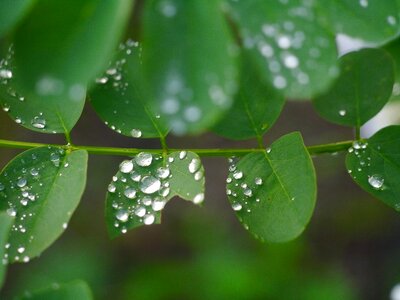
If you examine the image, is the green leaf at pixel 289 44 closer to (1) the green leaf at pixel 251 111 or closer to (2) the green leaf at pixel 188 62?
(2) the green leaf at pixel 188 62

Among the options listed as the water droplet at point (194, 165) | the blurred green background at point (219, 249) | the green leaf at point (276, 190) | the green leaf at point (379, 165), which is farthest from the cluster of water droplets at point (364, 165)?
the blurred green background at point (219, 249)

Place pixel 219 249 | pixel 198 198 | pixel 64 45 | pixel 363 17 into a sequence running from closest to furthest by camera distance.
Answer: pixel 64 45, pixel 363 17, pixel 198 198, pixel 219 249

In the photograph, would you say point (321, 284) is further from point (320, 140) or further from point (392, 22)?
point (392, 22)

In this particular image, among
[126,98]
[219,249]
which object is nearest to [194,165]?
[126,98]

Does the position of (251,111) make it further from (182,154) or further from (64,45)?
(64,45)

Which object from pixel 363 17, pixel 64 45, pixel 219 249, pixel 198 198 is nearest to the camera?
pixel 64 45

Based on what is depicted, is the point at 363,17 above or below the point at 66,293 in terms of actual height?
above

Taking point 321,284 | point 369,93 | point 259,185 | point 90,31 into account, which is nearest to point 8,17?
point 90,31
